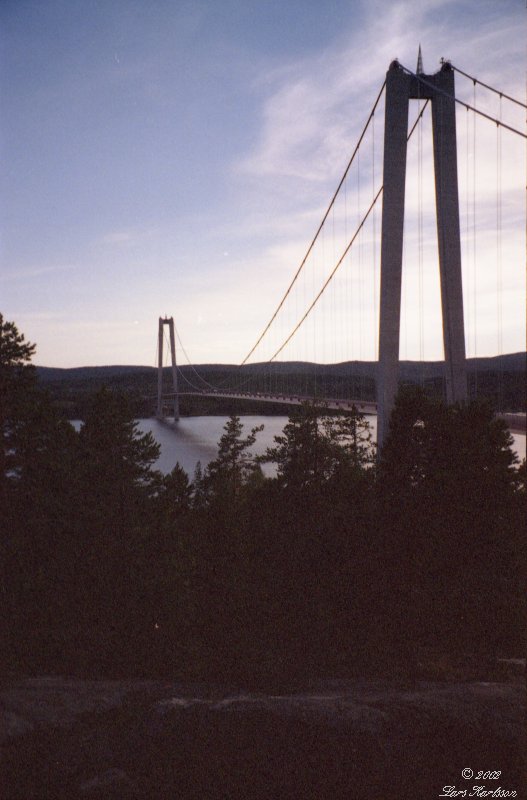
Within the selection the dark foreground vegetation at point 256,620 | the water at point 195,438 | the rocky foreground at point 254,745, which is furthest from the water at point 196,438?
the rocky foreground at point 254,745

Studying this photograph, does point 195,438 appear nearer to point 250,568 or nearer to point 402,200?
point 250,568

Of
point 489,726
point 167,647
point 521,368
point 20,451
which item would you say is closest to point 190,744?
point 489,726

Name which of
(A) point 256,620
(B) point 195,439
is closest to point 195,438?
(B) point 195,439

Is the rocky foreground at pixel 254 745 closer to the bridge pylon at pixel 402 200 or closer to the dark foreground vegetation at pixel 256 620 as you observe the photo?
the dark foreground vegetation at pixel 256 620

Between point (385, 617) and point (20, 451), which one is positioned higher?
point (20, 451)

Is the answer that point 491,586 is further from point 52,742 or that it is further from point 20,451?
point 20,451

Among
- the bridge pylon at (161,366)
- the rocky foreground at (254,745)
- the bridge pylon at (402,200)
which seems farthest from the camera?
the bridge pylon at (161,366)

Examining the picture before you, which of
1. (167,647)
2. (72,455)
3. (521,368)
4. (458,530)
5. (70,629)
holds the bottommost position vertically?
(167,647)
